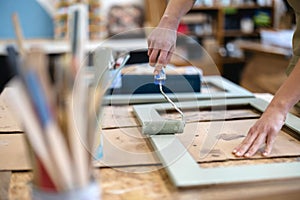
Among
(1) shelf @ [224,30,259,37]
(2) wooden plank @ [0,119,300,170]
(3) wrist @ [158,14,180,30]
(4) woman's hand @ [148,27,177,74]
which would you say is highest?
(3) wrist @ [158,14,180,30]

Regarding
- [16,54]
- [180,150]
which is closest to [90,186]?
[16,54]

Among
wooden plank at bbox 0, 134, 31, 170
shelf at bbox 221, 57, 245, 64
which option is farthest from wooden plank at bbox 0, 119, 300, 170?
shelf at bbox 221, 57, 245, 64

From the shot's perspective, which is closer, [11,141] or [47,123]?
[47,123]

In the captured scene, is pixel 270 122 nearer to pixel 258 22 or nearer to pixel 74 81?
pixel 74 81

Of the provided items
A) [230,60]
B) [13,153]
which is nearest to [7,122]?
[13,153]

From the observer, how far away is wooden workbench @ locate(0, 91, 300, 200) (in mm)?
675

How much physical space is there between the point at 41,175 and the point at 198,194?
0.28m

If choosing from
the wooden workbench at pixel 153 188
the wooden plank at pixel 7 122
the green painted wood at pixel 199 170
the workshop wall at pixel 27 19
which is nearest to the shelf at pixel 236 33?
the workshop wall at pixel 27 19

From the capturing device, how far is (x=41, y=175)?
1.78 feet

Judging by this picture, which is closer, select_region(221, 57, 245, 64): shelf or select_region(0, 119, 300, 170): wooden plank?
select_region(0, 119, 300, 170): wooden plank

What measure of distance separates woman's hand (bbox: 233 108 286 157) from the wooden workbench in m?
0.17

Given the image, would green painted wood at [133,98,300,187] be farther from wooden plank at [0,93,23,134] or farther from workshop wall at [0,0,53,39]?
workshop wall at [0,0,53,39]

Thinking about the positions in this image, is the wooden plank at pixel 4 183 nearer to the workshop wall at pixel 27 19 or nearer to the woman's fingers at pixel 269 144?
the woman's fingers at pixel 269 144

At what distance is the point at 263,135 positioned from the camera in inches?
35.8
